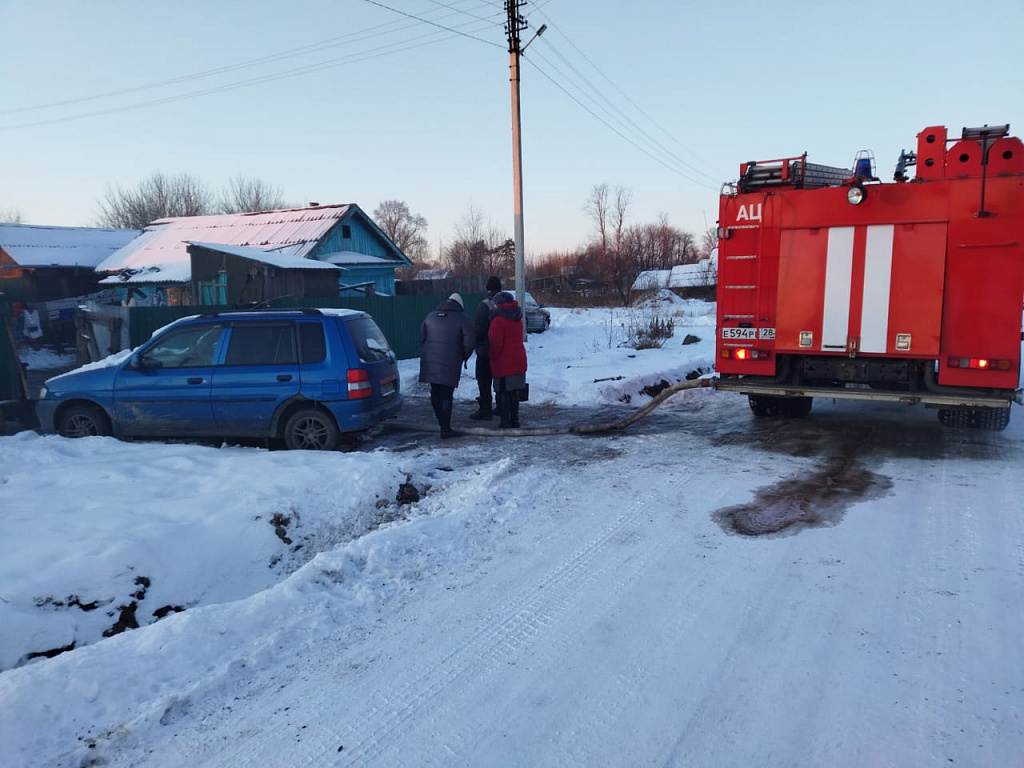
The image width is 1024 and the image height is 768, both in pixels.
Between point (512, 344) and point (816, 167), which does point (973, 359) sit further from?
point (512, 344)

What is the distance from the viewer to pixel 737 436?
8867mm

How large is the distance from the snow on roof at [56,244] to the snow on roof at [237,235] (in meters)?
1.77

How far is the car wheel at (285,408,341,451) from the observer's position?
8141 millimetres

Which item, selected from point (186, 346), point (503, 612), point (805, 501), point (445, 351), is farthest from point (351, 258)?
point (503, 612)

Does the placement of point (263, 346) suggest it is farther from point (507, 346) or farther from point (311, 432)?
Answer: point (507, 346)

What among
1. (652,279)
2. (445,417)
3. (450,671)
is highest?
(652,279)

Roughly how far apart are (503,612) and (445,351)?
5.14m

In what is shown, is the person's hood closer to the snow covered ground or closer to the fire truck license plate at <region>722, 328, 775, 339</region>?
the snow covered ground

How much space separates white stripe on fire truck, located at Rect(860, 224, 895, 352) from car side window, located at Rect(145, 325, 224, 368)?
7362 millimetres

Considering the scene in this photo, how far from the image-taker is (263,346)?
325 inches

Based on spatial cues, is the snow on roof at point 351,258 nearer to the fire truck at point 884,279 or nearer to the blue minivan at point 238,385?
the blue minivan at point 238,385

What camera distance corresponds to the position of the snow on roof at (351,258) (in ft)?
92.3

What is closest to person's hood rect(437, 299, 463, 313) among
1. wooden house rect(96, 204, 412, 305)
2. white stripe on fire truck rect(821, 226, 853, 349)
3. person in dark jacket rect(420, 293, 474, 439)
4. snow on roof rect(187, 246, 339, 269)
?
person in dark jacket rect(420, 293, 474, 439)

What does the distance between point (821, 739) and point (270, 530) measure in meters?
3.91
